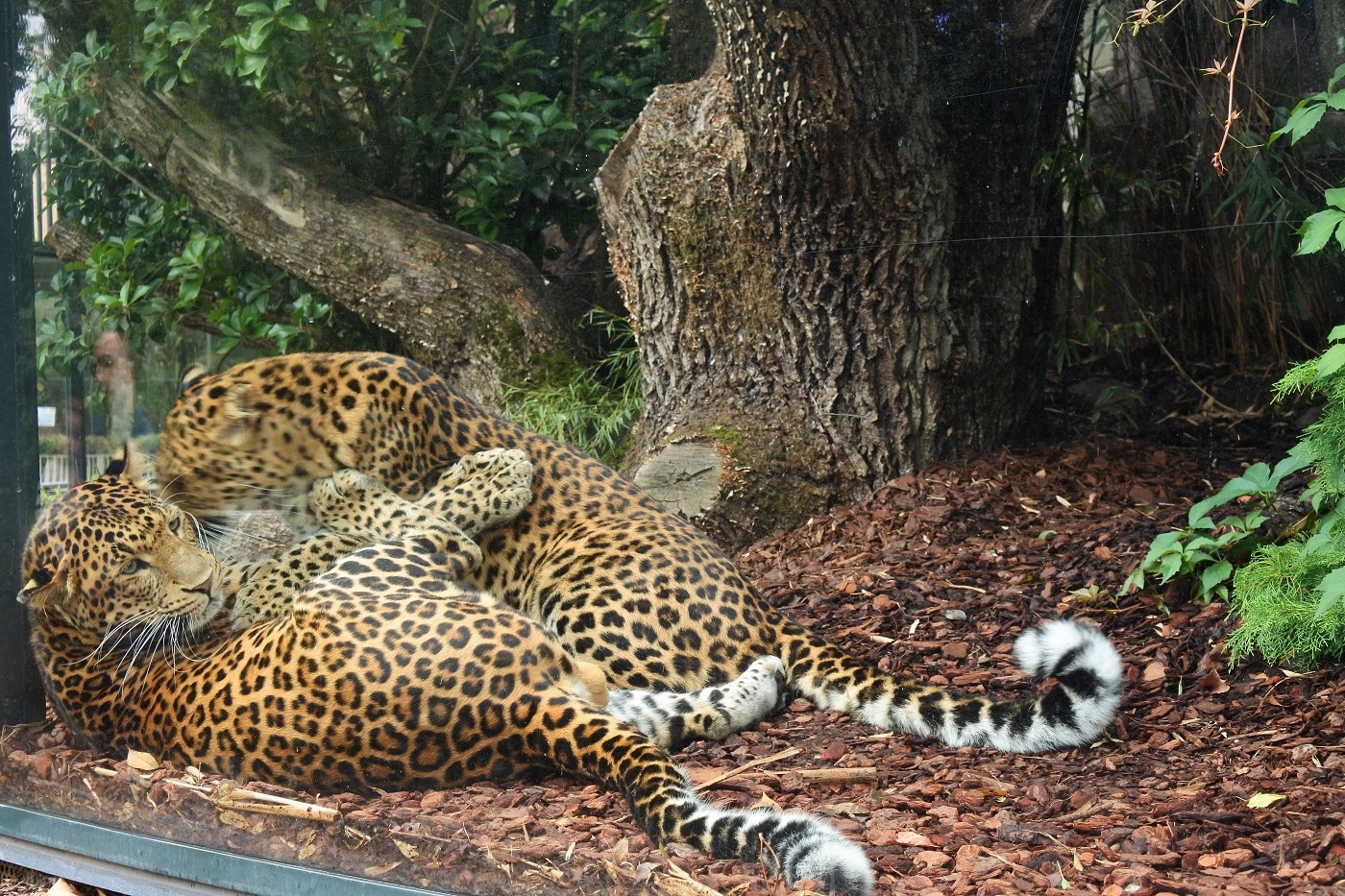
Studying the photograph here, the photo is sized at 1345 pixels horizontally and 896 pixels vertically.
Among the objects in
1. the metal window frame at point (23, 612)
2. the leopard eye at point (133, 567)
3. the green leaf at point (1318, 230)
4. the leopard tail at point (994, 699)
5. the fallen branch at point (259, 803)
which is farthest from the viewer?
the metal window frame at point (23, 612)

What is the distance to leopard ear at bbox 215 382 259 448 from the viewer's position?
3393 millimetres

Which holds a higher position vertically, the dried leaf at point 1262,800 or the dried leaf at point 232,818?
the dried leaf at point 1262,800

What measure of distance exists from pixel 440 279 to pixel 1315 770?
2481mm

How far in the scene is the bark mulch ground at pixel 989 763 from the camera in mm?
2512

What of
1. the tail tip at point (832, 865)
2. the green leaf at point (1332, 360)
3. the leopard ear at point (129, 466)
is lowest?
the tail tip at point (832, 865)

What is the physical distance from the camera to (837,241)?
2.96m

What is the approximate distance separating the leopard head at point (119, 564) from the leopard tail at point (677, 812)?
3.47 feet

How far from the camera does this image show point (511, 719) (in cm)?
325

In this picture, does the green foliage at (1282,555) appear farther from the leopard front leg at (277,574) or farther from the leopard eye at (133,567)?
the leopard eye at (133,567)

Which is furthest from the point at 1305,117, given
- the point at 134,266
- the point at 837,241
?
the point at 134,266

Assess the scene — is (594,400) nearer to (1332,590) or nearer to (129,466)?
(129,466)

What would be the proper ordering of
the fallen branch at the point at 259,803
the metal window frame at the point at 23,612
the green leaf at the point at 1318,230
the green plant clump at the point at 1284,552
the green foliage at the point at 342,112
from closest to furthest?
the green leaf at the point at 1318,230
the green plant clump at the point at 1284,552
the green foliage at the point at 342,112
the fallen branch at the point at 259,803
the metal window frame at the point at 23,612

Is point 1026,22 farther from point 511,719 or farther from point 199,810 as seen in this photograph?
point 199,810

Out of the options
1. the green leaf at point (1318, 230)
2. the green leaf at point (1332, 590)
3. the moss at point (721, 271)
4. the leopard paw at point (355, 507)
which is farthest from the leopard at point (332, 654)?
the green leaf at point (1318, 230)
